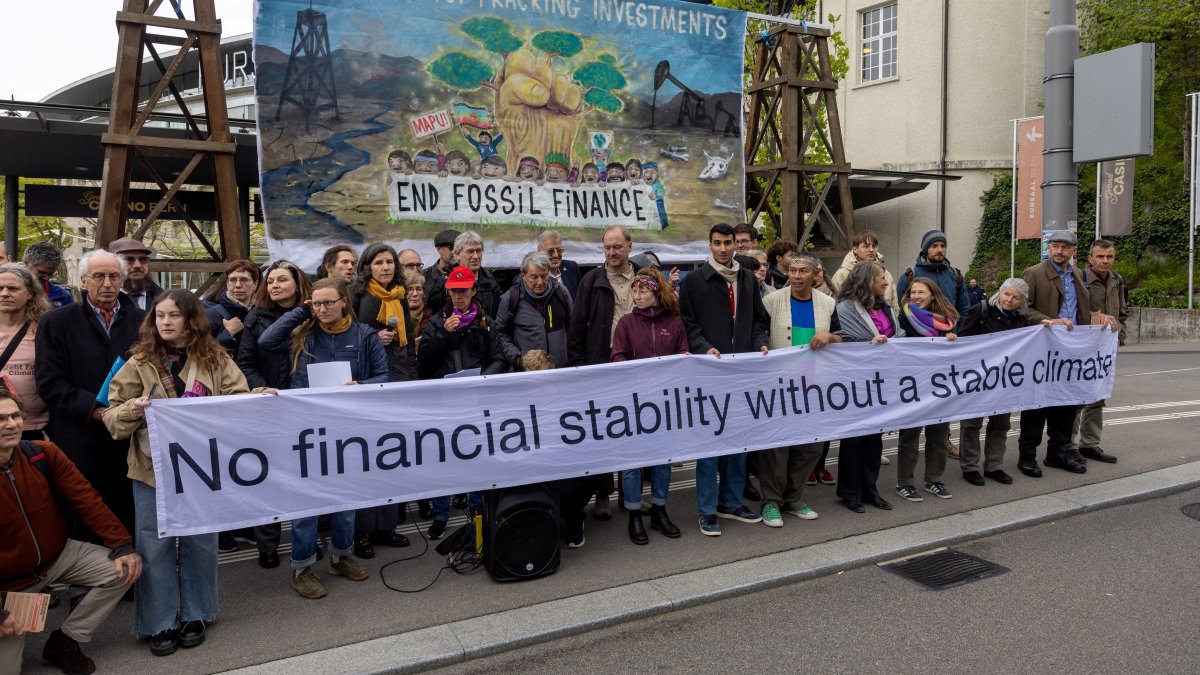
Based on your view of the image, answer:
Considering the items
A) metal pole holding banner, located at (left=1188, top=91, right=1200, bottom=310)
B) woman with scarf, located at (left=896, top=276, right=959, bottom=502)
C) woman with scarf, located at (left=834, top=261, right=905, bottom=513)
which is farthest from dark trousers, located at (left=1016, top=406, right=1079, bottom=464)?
metal pole holding banner, located at (left=1188, top=91, right=1200, bottom=310)

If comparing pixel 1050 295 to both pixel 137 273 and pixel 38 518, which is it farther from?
pixel 38 518

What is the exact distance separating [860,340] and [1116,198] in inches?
713

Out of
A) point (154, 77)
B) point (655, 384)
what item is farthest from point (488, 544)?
point (154, 77)

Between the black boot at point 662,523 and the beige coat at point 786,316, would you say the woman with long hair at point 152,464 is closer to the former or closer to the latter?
the black boot at point 662,523

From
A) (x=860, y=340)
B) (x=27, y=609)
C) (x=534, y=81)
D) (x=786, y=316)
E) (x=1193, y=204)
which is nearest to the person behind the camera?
(x=27, y=609)

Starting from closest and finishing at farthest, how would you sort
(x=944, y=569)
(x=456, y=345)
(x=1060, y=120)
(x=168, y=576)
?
1. (x=168, y=576)
2. (x=944, y=569)
3. (x=456, y=345)
4. (x=1060, y=120)

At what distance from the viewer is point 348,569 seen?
16.2 ft

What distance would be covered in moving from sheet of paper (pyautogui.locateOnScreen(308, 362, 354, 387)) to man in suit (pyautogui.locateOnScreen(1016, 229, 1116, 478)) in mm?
5783

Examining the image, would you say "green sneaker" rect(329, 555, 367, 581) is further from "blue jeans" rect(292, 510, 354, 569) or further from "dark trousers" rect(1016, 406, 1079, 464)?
"dark trousers" rect(1016, 406, 1079, 464)

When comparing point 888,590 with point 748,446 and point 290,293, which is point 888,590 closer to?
point 748,446

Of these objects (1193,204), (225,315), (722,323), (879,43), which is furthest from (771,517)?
(879,43)

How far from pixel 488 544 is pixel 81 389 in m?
2.39

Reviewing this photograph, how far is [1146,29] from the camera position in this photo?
21891 millimetres

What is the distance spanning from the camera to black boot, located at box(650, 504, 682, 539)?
18.5 feet
